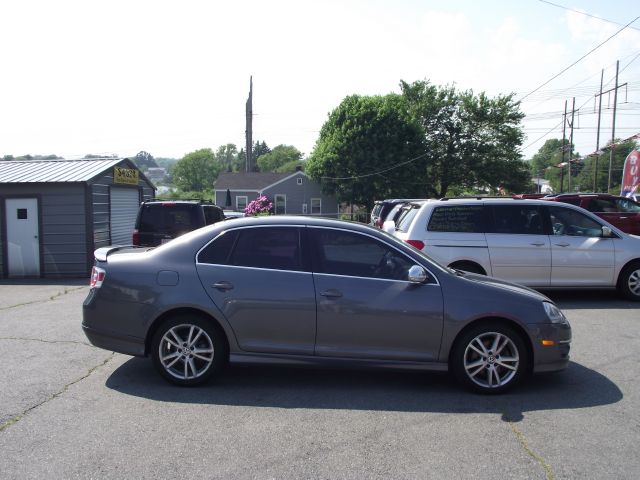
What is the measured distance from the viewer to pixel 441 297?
203 inches

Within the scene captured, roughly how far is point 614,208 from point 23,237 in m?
16.4

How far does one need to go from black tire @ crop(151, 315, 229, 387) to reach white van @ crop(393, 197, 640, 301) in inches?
184

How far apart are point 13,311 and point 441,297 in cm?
767

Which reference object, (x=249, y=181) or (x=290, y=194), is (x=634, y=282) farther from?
(x=249, y=181)

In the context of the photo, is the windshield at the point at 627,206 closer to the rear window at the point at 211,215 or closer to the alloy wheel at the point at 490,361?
the rear window at the point at 211,215

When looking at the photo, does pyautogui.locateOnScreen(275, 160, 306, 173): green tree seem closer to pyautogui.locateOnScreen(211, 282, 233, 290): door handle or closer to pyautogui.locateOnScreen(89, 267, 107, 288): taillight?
pyautogui.locateOnScreen(89, 267, 107, 288): taillight

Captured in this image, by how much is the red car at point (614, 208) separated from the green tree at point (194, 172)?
108 m

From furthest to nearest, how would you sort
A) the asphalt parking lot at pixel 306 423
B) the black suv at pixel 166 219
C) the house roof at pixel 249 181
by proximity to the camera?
1. the house roof at pixel 249 181
2. the black suv at pixel 166 219
3. the asphalt parking lot at pixel 306 423

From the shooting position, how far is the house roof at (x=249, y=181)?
5184cm

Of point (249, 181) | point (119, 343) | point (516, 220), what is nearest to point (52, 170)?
point (119, 343)

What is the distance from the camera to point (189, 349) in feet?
17.3

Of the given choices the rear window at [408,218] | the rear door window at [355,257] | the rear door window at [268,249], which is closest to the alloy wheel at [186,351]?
the rear door window at [268,249]

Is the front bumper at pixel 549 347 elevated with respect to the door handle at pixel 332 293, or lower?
lower

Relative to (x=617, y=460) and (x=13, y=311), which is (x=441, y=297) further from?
(x=13, y=311)
